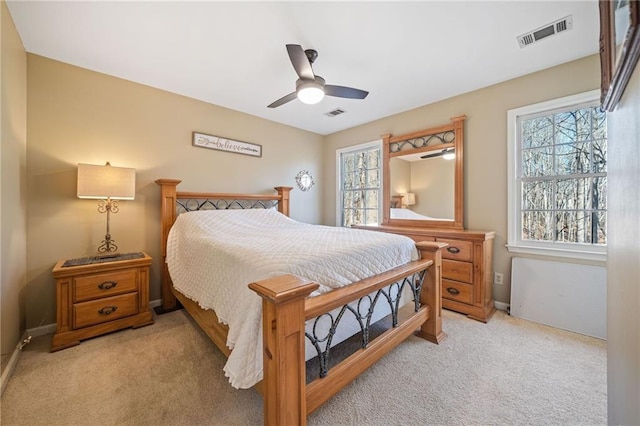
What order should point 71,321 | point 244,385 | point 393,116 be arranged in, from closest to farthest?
point 244,385
point 71,321
point 393,116

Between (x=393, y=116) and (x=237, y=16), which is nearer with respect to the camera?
(x=237, y=16)

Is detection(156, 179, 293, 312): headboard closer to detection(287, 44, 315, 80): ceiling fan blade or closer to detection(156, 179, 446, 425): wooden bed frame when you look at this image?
detection(156, 179, 446, 425): wooden bed frame

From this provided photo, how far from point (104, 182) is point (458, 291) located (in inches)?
146

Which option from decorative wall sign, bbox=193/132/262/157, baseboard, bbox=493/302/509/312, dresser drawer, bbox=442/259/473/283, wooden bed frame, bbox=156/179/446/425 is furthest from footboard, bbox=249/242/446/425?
decorative wall sign, bbox=193/132/262/157

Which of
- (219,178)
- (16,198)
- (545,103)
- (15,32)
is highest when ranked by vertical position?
(15,32)

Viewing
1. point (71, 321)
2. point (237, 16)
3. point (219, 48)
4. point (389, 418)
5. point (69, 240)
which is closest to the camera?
point (389, 418)

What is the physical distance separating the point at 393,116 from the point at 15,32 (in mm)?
3997

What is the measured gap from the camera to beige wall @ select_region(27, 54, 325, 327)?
232 centimetres

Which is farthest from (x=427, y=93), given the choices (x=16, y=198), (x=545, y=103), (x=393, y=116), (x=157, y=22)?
(x=16, y=198)

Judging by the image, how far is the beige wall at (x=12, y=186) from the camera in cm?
171

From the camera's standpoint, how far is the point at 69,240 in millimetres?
2459

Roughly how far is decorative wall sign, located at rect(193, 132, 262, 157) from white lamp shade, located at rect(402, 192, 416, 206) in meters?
2.32

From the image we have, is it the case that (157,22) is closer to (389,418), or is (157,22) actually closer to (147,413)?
(147,413)

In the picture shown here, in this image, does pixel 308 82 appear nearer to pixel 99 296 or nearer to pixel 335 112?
pixel 335 112
